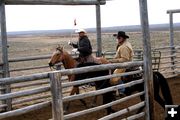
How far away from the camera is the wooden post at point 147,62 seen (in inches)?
285

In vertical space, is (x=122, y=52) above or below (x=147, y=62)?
above

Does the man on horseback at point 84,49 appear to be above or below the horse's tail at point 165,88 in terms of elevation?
above

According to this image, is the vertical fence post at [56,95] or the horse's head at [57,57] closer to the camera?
the vertical fence post at [56,95]

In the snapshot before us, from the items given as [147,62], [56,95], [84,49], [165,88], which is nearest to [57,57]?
[84,49]

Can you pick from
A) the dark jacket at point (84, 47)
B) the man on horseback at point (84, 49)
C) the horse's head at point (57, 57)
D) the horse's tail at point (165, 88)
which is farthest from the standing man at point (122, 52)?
the horse's head at point (57, 57)

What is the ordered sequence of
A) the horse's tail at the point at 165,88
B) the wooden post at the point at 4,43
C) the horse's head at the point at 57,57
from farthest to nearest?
the horse's head at the point at 57,57 < the wooden post at the point at 4,43 < the horse's tail at the point at 165,88

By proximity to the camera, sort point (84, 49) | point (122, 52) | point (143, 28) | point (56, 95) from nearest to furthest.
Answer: point (56, 95)
point (143, 28)
point (122, 52)
point (84, 49)

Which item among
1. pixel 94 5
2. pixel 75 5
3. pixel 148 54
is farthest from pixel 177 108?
pixel 94 5

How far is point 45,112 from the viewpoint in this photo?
381 inches

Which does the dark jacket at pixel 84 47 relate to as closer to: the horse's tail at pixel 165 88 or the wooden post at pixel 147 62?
the horse's tail at pixel 165 88

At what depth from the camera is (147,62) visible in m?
7.31

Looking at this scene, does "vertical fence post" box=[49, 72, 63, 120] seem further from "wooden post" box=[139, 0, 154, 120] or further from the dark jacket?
the dark jacket

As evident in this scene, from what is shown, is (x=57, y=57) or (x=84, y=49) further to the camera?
(x=57, y=57)

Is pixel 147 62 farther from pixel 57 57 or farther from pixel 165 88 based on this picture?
pixel 57 57
